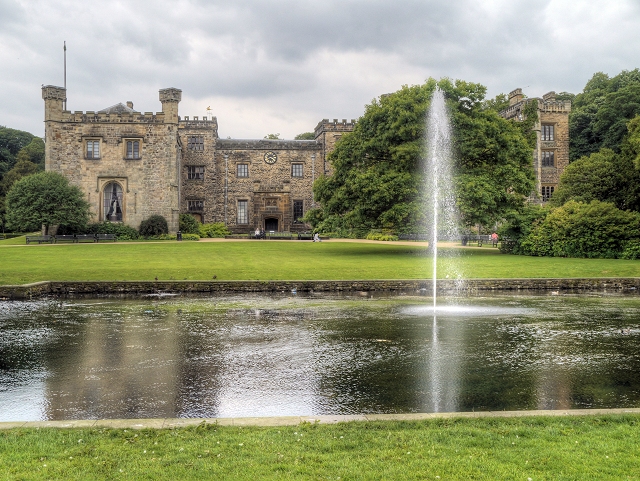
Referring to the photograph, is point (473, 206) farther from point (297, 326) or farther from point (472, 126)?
point (297, 326)

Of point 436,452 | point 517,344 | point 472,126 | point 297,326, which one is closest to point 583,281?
point 517,344

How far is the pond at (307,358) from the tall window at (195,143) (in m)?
46.3

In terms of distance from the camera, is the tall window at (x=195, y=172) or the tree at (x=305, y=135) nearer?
the tall window at (x=195, y=172)

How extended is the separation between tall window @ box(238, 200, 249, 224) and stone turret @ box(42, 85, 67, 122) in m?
19.1

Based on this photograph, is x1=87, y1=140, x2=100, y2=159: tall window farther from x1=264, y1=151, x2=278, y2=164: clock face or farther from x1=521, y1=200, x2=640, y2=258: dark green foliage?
x1=521, y1=200, x2=640, y2=258: dark green foliage

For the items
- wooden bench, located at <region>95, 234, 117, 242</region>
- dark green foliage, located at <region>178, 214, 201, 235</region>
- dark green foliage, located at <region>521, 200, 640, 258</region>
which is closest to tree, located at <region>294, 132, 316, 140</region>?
dark green foliage, located at <region>178, 214, 201, 235</region>

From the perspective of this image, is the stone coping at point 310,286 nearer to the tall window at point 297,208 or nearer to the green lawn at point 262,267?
the green lawn at point 262,267

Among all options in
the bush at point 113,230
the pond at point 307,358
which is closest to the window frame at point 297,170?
the bush at point 113,230

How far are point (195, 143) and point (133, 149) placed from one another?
10754 mm

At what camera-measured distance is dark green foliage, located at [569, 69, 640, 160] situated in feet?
197

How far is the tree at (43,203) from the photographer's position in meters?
43.3

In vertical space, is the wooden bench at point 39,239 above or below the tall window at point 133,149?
below

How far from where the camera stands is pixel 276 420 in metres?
6.04

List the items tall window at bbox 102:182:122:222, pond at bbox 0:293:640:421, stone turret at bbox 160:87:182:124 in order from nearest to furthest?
1. pond at bbox 0:293:640:421
2. stone turret at bbox 160:87:182:124
3. tall window at bbox 102:182:122:222
